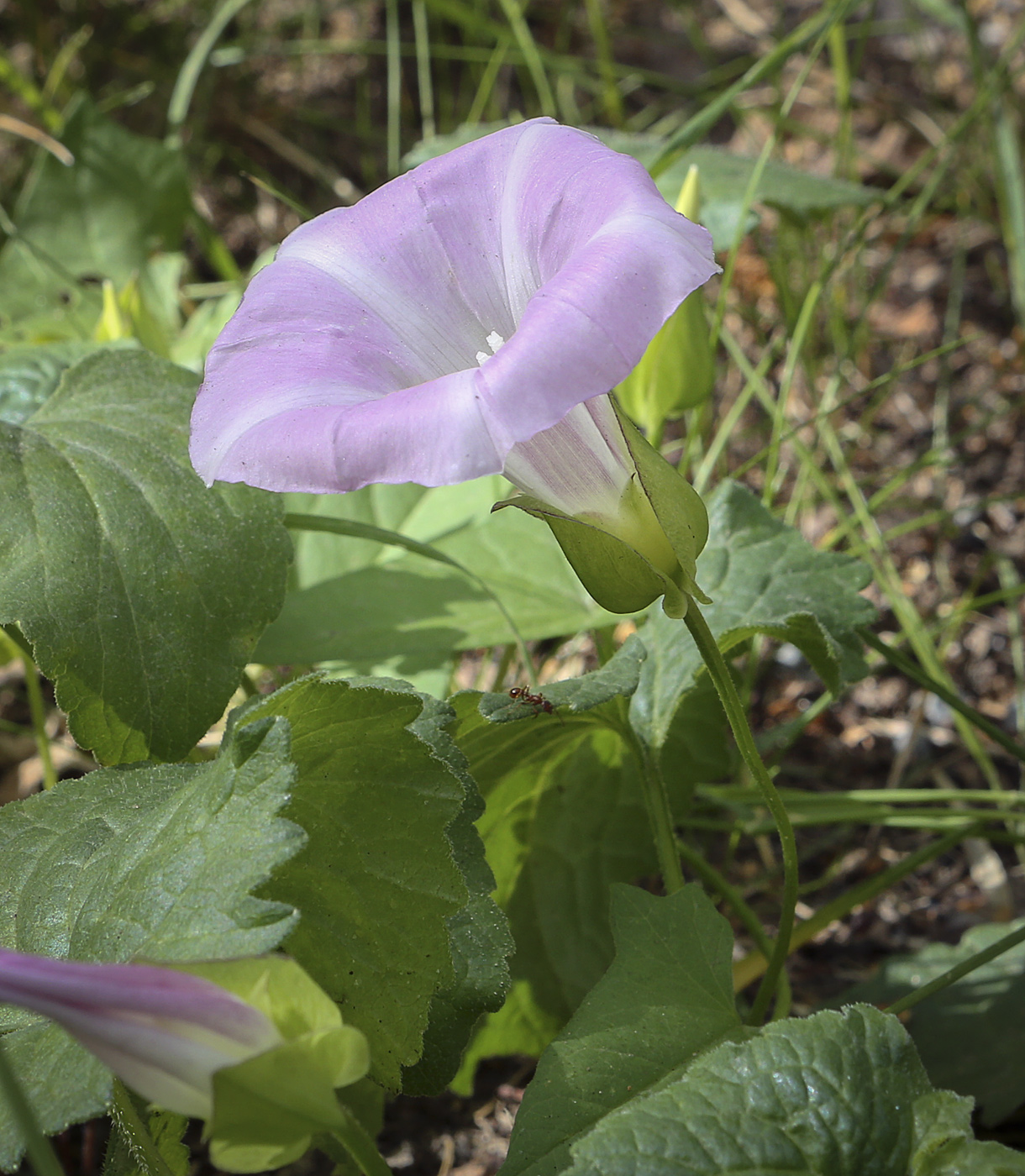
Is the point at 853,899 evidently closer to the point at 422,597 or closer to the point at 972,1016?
the point at 972,1016

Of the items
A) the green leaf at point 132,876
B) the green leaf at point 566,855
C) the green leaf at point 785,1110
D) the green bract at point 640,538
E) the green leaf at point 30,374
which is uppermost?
the green bract at point 640,538

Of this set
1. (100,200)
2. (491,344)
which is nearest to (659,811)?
(491,344)

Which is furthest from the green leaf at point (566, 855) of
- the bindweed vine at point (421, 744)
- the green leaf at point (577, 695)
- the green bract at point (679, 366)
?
the green bract at point (679, 366)

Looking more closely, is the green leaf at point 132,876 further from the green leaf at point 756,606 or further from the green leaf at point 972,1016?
the green leaf at point 972,1016

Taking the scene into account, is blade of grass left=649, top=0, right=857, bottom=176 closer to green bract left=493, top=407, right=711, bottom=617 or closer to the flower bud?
green bract left=493, top=407, right=711, bottom=617

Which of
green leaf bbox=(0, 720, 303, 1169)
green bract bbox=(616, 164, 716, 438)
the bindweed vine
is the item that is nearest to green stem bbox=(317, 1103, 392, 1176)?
the bindweed vine

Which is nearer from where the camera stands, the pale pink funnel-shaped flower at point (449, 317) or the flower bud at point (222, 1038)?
the flower bud at point (222, 1038)
